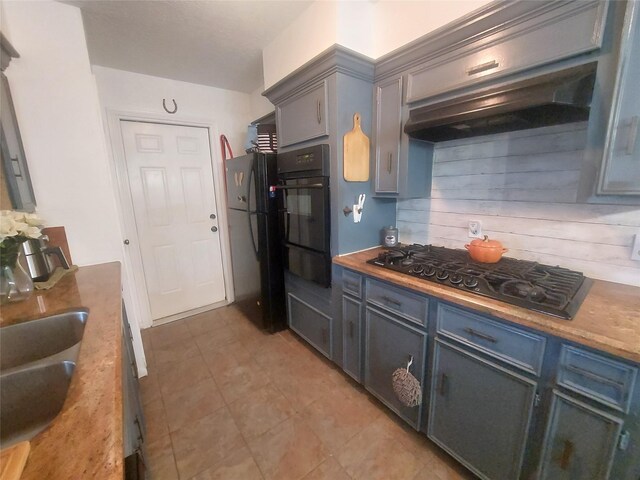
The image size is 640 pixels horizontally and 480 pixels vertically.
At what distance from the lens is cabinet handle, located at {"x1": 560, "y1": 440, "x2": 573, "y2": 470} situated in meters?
0.89

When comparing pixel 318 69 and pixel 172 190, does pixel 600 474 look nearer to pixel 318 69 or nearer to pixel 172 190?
pixel 318 69

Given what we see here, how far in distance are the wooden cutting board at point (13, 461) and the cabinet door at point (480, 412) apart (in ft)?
4.35

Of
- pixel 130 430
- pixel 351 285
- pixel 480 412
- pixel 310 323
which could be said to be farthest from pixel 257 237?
pixel 480 412

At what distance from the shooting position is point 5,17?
138cm

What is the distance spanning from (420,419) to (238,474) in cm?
96

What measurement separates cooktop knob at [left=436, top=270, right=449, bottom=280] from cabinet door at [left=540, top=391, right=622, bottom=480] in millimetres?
538

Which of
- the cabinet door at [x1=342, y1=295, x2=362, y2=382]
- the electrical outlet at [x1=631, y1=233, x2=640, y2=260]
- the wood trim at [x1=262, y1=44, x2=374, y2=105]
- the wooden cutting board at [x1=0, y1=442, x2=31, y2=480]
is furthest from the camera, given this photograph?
the cabinet door at [x1=342, y1=295, x2=362, y2=382]

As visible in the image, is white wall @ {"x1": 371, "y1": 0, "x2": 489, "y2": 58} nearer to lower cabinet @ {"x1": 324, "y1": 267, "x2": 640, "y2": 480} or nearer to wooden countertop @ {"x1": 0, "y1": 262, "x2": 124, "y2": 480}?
lower cabinet @ {"x1": 324, "y1": 267, "x2": 640, "y2": 480}

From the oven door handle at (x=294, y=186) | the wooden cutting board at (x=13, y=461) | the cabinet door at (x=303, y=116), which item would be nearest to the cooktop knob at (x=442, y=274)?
the oven door handle at (x=294, y=186)

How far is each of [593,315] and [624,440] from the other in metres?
0.37

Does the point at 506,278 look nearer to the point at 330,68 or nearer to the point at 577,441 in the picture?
the point at 577,441

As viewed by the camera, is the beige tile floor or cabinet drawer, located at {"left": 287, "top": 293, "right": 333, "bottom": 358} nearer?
the beige tile floor

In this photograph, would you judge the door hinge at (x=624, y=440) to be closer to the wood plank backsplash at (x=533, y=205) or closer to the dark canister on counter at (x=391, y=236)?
the wood plank backsplash at (x=533, y=205)

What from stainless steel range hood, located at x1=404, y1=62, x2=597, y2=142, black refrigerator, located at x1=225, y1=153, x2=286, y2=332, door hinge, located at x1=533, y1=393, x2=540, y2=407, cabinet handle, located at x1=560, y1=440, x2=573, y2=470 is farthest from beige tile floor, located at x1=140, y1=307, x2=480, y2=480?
stainless steel range hood, located at x1=404, y1=62, x2=597, y2=142
